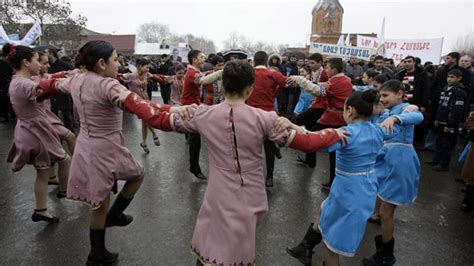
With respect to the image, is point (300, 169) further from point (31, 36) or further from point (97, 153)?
point (31, 36)

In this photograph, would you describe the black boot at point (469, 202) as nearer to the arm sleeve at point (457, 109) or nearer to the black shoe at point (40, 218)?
the arm sleeve at point (457, 109)

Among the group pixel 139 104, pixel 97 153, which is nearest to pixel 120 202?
pixel 97 153

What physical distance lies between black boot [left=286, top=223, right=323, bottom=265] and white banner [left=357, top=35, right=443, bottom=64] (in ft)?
36.7

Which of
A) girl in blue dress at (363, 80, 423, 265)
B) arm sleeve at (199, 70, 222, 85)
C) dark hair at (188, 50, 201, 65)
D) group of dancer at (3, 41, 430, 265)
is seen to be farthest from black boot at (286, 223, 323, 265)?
dark hair at (188, 50, 201, 65)

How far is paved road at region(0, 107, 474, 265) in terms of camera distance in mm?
3328

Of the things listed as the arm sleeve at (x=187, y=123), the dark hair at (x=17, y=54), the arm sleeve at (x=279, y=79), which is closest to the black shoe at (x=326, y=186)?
the arm sleeve at (x=279, y=79)

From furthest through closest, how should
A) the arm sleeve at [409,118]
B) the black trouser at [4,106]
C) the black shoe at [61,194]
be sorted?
the black trouser at [4,106], the black shoe at [61,194], the arm sleeve at [409,118]

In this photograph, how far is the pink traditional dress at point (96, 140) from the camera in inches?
101

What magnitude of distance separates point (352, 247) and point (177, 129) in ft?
5.11

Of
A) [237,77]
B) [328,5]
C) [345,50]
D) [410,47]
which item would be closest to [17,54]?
[237,77]

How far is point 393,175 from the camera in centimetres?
316

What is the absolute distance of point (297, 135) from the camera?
207cm

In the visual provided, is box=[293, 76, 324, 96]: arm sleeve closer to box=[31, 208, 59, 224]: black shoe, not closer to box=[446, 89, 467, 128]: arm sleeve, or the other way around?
box=[446, 89, 467, 128]: arm sleeve

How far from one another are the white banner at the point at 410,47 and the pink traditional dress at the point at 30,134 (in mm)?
12101
